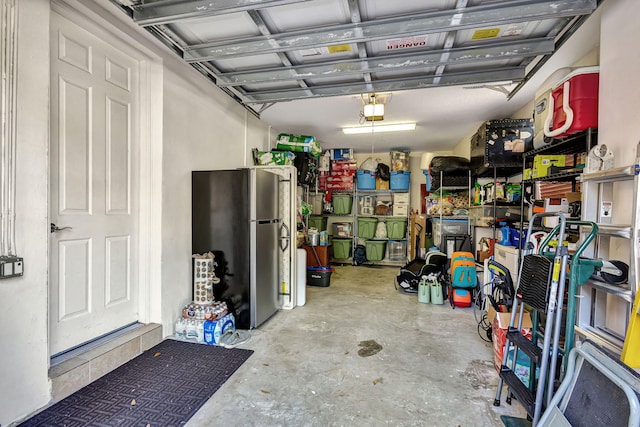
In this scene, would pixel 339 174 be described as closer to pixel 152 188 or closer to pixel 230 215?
pixel 230 215

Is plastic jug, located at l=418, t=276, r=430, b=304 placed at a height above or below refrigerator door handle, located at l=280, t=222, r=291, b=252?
below

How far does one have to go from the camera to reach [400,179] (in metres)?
6.57

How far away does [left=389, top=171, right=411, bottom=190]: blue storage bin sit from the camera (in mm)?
6547

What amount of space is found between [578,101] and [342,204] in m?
5.04

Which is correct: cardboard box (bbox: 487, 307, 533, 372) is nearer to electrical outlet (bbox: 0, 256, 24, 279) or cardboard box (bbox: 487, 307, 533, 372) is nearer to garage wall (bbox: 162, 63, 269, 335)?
garage wall (bbox: 162, 63, 269, 335)

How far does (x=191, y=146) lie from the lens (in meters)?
3.17

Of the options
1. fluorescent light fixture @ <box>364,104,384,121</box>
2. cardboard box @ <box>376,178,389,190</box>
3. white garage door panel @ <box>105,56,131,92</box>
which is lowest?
cardboard box @ <box>376,178,389,190</box>

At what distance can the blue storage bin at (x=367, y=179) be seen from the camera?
674cm

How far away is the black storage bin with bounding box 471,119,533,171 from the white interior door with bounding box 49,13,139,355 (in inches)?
159

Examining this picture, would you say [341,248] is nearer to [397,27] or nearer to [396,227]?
[396,227]

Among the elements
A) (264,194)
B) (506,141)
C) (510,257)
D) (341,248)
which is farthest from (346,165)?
(510,257)

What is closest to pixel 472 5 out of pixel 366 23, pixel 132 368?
pixel 366 23

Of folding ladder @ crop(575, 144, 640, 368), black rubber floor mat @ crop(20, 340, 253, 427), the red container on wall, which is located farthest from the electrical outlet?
the red container on wall

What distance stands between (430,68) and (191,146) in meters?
2.53
